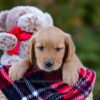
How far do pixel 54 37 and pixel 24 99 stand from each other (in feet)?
0.81

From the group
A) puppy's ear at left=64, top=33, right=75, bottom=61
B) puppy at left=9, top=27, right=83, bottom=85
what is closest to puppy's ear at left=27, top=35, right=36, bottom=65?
puppy at left=9, top=27, right=83, bottom=85

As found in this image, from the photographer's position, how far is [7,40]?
2.80 m

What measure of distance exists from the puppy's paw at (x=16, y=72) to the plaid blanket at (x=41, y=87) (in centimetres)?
1

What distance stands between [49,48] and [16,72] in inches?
6.1

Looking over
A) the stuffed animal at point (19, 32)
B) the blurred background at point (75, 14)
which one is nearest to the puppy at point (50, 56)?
the stuffed animal at point (19, 32)

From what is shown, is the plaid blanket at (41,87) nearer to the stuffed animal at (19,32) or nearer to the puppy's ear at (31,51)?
the puppy's ear at (31,51)

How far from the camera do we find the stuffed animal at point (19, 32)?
281 centimetres

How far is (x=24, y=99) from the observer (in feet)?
8.59

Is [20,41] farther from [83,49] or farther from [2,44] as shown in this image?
[83,49]

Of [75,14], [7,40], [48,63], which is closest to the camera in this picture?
[48,63]

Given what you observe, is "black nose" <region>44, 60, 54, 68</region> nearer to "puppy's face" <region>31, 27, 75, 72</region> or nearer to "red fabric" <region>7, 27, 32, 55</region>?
"puppy's face" <region>31, 27, 75, 72</region>

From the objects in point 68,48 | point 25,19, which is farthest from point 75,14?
point 68,48

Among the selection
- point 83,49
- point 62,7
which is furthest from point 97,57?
point 62,7

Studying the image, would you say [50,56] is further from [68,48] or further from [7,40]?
[7,40]
